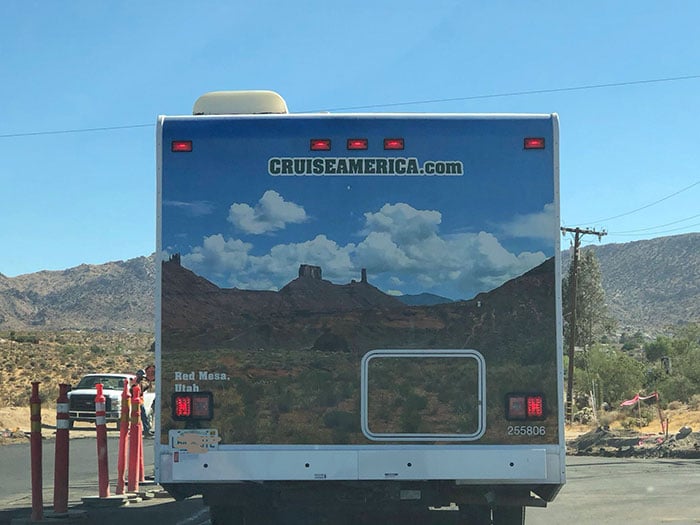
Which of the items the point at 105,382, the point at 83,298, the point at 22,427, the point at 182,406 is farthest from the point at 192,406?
the point at 83,298

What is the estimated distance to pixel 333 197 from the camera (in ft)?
26.5

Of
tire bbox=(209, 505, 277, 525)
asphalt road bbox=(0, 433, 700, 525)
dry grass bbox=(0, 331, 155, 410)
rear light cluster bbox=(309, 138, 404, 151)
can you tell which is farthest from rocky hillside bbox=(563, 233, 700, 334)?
rear light cluster bbox=(309, 138, 404, 151)

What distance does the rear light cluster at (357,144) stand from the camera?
811cm

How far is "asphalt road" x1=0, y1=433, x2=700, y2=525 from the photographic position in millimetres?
11727

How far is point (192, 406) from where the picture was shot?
7.93m

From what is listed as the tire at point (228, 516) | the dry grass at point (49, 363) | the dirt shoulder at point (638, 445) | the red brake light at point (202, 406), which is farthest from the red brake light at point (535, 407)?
the dry grass at point (49, 363)

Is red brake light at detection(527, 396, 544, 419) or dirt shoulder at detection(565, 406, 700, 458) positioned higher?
red brake light at detection(527, 396, 544, 419)

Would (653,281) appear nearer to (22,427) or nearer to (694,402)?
(694,402)

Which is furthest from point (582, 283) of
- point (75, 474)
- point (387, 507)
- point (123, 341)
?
point (387, 507)

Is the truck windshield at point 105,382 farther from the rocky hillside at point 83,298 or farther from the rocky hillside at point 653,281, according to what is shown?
the rocky hillside at point 83,298

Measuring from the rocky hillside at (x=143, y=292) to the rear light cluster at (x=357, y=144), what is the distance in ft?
446

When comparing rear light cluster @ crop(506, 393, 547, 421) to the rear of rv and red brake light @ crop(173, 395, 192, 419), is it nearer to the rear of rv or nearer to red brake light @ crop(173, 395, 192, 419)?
the rear of rv

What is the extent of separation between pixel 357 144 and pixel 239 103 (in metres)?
1.17

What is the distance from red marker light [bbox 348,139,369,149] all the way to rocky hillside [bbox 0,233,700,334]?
135973 millimetres
